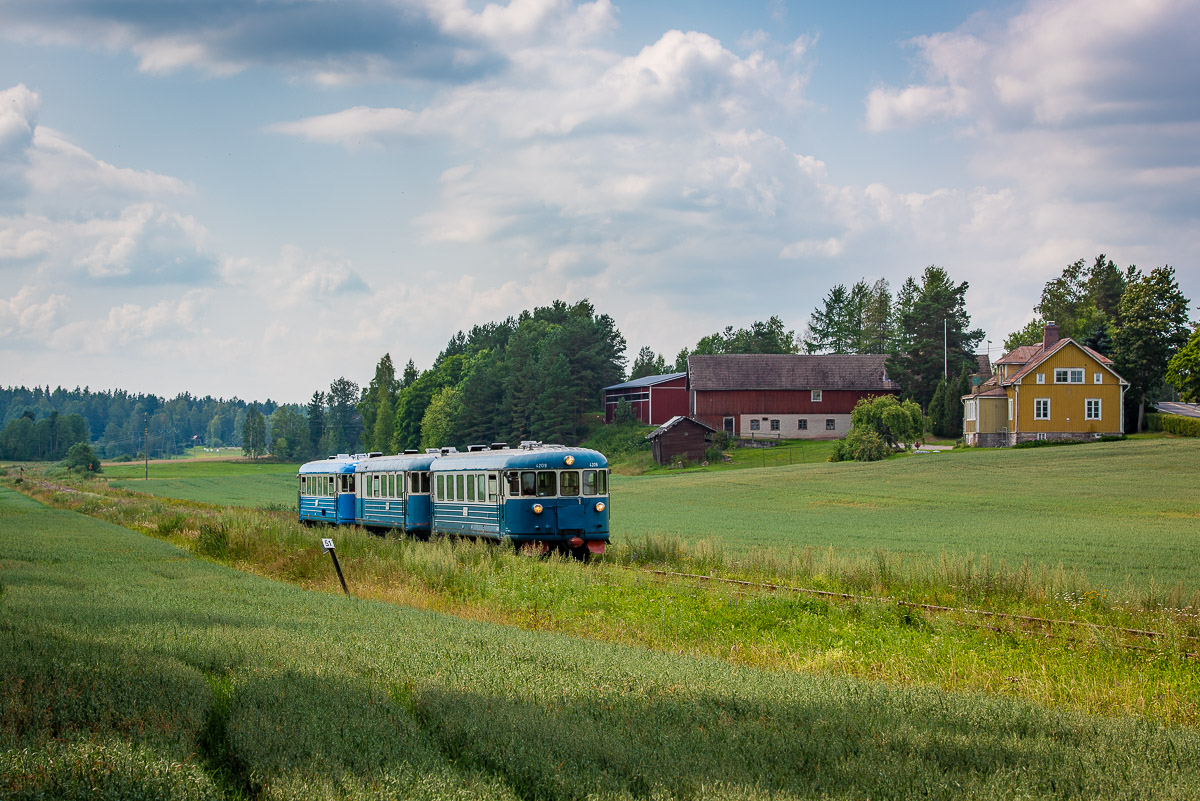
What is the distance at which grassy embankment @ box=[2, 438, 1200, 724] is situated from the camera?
1112 cm

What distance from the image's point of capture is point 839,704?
8.01 meters

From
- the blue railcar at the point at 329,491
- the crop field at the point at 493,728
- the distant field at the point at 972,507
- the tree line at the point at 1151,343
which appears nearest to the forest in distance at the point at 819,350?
the tree line at the point at 1151,343

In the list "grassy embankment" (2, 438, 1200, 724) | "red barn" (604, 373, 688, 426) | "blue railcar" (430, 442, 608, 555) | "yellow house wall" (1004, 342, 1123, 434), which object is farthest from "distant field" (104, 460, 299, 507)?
"yellow house wall" (1004, 342, 1123, 434)

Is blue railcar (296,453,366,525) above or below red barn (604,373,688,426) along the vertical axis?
below

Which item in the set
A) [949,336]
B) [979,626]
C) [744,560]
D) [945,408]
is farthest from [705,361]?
[979,626]

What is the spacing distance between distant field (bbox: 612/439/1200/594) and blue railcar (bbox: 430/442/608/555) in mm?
4312

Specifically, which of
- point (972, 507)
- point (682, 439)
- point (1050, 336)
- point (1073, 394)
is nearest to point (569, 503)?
point (972, 507)

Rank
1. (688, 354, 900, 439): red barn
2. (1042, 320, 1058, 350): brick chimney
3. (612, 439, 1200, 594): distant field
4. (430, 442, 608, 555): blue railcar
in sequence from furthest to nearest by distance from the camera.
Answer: (688, 354, 900, 439): red barn → (1042, 320, 1058, 350): brick chimney → (612, 439, 1200, 594): distant field → (430, 442, 608, 555): blue railcar

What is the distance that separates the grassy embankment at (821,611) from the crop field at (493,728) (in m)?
2.22

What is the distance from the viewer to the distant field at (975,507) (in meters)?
25.7

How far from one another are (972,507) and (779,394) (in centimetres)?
4718

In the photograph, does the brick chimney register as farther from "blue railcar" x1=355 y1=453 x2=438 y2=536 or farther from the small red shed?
"blue railcar" x1=355 y1=453 x2=438 y2=536

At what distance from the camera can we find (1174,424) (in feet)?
205

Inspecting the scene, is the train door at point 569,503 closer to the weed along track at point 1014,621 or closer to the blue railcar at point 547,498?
the blue railcar at point 547,498
